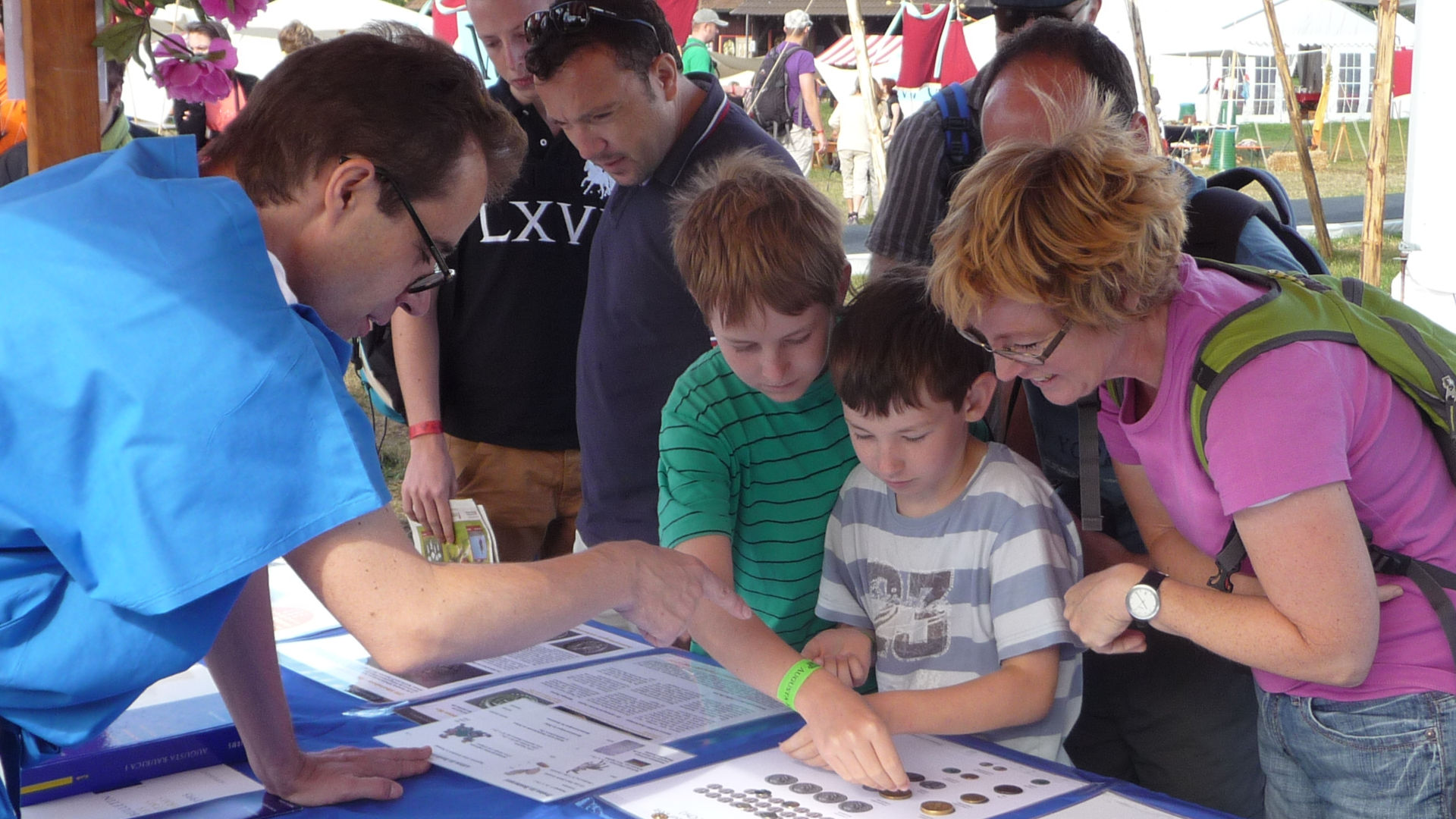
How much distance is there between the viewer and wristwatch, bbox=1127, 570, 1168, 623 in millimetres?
1425

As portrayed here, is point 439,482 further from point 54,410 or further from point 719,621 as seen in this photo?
point 54,410

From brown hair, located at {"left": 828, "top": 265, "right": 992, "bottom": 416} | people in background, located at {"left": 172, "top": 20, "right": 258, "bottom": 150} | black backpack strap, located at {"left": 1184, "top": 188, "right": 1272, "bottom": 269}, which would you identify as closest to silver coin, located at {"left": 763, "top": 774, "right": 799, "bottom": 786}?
brown hair, located at {"left": 828, "top": 265, "right": 992, "bottom": 416}

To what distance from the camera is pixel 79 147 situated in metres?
1.96

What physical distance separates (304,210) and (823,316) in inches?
31.1

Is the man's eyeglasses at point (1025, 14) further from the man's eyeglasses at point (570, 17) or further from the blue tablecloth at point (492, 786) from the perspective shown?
the blue tablecloth at point (492, 786)

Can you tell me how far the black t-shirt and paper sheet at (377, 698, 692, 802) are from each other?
1.21 metres

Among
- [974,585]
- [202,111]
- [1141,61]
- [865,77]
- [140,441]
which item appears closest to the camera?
[140,441]

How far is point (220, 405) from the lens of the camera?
102 centimetres

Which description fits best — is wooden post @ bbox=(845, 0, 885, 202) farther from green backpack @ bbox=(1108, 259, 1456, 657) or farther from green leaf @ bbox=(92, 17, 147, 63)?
green backpack @ bbox=(1108, 259, 1456, 657)

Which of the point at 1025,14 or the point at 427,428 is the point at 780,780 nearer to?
the point at 427,428

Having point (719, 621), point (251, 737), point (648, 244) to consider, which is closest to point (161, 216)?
point (251, 737)

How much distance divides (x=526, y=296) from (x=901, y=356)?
4.25 ft

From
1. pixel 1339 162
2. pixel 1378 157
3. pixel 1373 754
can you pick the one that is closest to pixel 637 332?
pixel 1373 754

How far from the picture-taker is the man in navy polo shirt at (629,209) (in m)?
2.28
